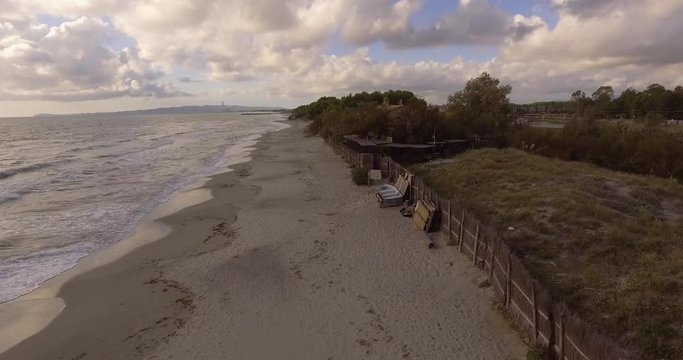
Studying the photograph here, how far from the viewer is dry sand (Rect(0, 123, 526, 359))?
9.30m

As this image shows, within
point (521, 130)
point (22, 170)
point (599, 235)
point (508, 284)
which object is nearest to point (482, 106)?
point (521, 130)

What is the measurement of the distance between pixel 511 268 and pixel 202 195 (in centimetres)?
1898

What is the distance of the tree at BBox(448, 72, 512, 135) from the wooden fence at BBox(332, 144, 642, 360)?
25.1m

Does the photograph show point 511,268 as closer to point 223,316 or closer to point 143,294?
point 223,316

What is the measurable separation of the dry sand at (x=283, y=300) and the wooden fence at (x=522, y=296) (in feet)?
1.52

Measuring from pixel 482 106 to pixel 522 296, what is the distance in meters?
34.9

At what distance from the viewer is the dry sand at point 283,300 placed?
30.5 ft

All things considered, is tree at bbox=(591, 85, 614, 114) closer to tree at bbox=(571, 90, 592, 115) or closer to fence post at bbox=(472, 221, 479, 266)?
tree at bbox=(571, 90, 592, 115)

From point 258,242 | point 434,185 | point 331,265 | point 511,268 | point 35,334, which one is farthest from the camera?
point 434,185

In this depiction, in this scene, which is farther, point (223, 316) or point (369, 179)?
point (369, 179)

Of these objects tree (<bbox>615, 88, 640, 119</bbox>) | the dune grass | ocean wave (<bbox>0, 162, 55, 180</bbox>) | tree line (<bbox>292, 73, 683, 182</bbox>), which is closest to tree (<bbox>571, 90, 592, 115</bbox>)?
tree line (<bbox>292, 73, 683, 182</bbox>)

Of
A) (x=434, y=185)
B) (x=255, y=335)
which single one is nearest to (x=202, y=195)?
(x=434, y=185)

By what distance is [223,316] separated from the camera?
35.0ft

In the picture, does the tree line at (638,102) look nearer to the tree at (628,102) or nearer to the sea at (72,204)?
the tree at (628,102)
